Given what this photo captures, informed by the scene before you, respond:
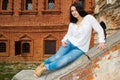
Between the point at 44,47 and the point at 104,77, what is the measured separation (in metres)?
15.2

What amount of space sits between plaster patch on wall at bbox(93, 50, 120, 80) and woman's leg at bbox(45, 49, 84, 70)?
0.40 m

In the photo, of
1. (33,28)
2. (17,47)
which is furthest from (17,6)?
(17,47)

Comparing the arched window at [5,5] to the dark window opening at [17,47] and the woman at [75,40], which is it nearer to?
the dark window opening at [17,47]

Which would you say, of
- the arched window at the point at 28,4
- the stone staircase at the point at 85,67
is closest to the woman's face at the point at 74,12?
the stone staircase at the point at 85,67

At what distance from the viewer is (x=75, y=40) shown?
13.4 feet

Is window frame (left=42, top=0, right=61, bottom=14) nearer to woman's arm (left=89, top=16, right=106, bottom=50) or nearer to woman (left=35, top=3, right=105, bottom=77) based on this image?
woman (left=35, top=3, right=105, bottom=77)

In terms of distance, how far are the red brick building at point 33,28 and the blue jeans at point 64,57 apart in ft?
47.0

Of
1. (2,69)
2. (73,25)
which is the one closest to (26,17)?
(2,69)

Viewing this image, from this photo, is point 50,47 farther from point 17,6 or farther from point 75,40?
point 75,40

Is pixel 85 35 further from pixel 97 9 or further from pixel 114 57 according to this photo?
pixel 97 9

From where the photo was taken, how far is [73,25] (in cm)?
417

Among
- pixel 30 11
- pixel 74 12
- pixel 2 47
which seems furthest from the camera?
pixel 2 47

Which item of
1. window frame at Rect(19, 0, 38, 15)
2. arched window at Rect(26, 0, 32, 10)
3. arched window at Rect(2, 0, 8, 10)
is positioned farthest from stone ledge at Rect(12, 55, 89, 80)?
arched window at Rect(2, 0, 8, 10)

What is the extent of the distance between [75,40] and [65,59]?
11.8 inches
